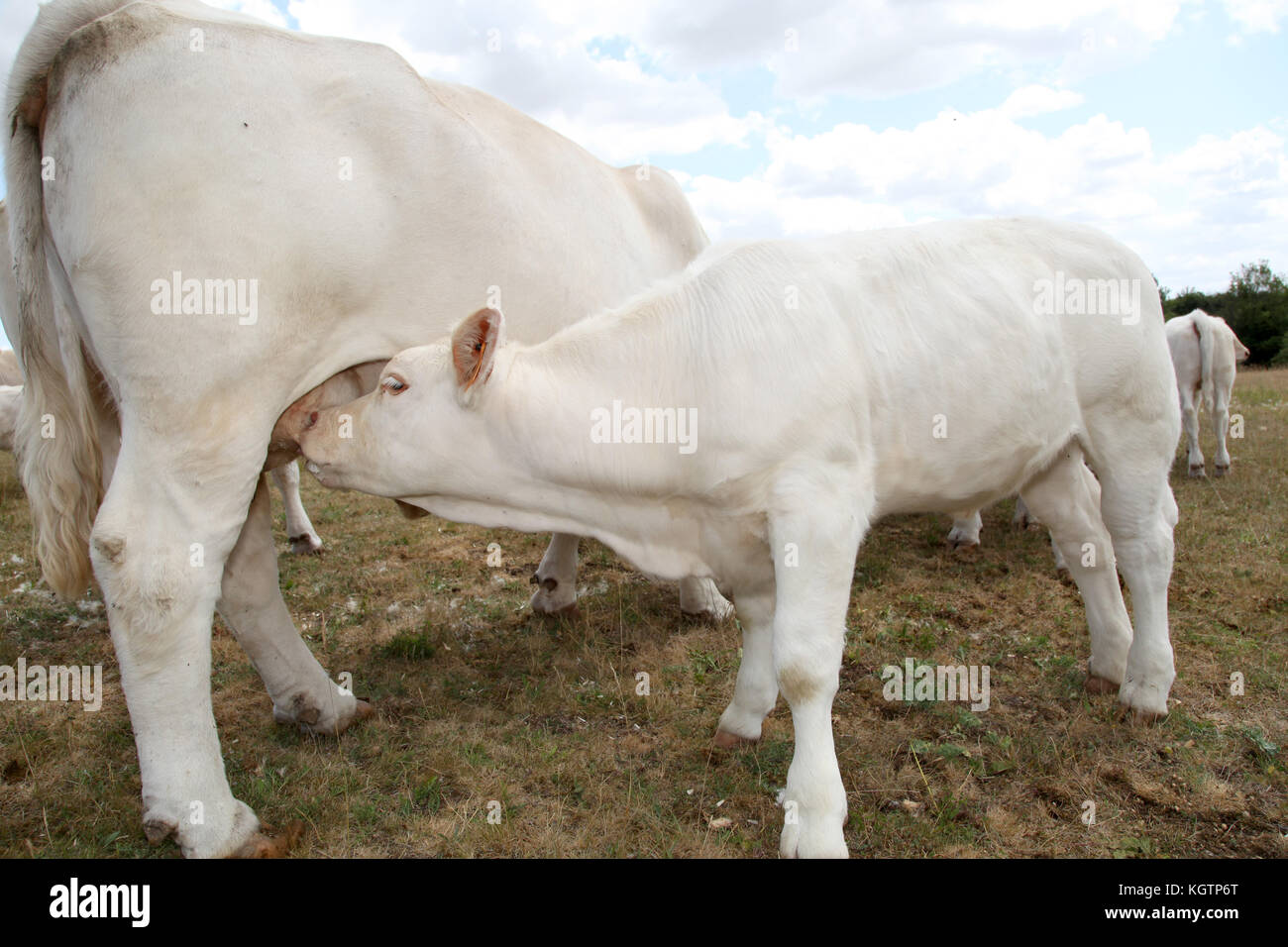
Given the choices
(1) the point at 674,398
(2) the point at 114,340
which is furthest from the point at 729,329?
(2) the point at 114,340

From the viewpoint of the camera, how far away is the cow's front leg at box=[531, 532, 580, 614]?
20.1 ft

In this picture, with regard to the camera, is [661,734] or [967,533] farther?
[967,533]

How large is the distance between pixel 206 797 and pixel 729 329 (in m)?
2.62

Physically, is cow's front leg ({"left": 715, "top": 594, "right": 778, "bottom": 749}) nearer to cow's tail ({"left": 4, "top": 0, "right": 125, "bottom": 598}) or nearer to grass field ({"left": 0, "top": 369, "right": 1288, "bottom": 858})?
grass field ({"left": 0, "top": 369, "right": 1288, "bottom": 858})

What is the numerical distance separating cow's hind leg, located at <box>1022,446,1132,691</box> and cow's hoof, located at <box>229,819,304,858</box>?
3.86 meters

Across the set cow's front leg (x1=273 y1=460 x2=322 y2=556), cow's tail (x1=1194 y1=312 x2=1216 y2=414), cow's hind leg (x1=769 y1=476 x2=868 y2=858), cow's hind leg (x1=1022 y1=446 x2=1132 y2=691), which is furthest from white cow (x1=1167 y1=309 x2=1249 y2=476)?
cow's front leg (x1=273 y1=460 x2=322 y2=556)

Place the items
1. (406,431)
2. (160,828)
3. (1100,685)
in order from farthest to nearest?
(1100,685) < (406,431) < (160,828)

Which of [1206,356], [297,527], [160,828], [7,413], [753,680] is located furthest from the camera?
[1206,356]

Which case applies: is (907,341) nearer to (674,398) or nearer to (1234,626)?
(674,398)

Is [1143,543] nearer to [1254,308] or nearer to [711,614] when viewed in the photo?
[711,614]

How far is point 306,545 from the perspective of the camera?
8094 millimetres

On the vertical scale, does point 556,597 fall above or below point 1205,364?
below

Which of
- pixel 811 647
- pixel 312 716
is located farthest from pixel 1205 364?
pixel 312 716

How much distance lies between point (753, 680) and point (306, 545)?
5107 millimetres
